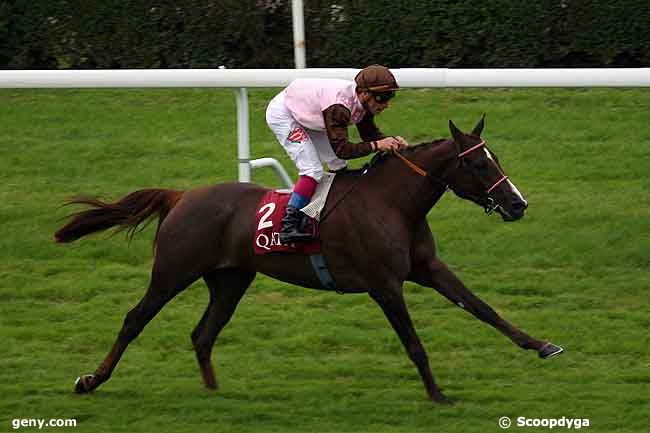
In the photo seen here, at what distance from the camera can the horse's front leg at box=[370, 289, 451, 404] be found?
6.10 m

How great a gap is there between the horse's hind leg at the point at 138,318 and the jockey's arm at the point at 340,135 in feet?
3.16

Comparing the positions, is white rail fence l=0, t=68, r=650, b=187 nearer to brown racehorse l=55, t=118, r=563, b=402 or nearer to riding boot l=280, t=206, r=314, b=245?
brown racehorse l=55, t=118, r=563, b=402

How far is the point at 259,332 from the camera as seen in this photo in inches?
291

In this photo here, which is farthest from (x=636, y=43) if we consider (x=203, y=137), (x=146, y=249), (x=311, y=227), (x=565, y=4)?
(x=311, y=227)

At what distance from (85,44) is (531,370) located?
18.0ft

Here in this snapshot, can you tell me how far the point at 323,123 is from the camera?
624 centimetres

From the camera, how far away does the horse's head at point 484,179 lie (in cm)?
606

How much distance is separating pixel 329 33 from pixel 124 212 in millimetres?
4210

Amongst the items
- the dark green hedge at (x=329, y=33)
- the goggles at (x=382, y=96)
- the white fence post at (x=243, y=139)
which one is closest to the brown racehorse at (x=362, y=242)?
the goggles at (x=382, y=96)

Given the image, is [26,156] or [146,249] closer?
[146,249]

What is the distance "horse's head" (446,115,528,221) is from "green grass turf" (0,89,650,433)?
87 cm

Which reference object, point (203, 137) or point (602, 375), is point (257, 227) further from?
Answer: point (203, 137)
